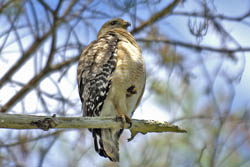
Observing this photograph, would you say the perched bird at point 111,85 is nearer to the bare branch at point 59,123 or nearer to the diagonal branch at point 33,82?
the bare branch at point 59,123

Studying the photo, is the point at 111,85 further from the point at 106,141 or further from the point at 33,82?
the point at 33,82

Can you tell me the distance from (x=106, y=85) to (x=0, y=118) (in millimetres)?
1332

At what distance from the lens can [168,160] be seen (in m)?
3.29

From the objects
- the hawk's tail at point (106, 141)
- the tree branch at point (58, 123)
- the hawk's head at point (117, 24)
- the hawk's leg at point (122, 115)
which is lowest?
the hawk's tail at point (106, 141)

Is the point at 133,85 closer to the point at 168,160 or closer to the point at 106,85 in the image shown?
the point at 106,85

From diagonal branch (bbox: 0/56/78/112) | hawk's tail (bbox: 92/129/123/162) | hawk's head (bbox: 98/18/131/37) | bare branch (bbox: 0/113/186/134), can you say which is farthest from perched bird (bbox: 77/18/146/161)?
hawk's head (bbox: 98/18/131/37)

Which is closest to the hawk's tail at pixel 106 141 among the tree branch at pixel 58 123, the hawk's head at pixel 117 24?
the tree branch at pixel 58 123

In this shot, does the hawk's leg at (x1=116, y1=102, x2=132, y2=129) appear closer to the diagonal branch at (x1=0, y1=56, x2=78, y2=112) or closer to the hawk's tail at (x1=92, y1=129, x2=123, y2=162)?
the hawk's tail at (x1=92, y1=129, x2=123, y2=162)

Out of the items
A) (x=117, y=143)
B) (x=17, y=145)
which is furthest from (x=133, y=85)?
(x=17, y=145)

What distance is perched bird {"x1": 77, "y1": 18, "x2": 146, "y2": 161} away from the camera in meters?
3.69

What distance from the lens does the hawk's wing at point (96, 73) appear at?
3.74 metres

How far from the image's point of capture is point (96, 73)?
12.8 feet

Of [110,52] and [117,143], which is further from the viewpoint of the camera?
[110,52]

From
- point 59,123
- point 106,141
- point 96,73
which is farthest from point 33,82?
point 59,123
